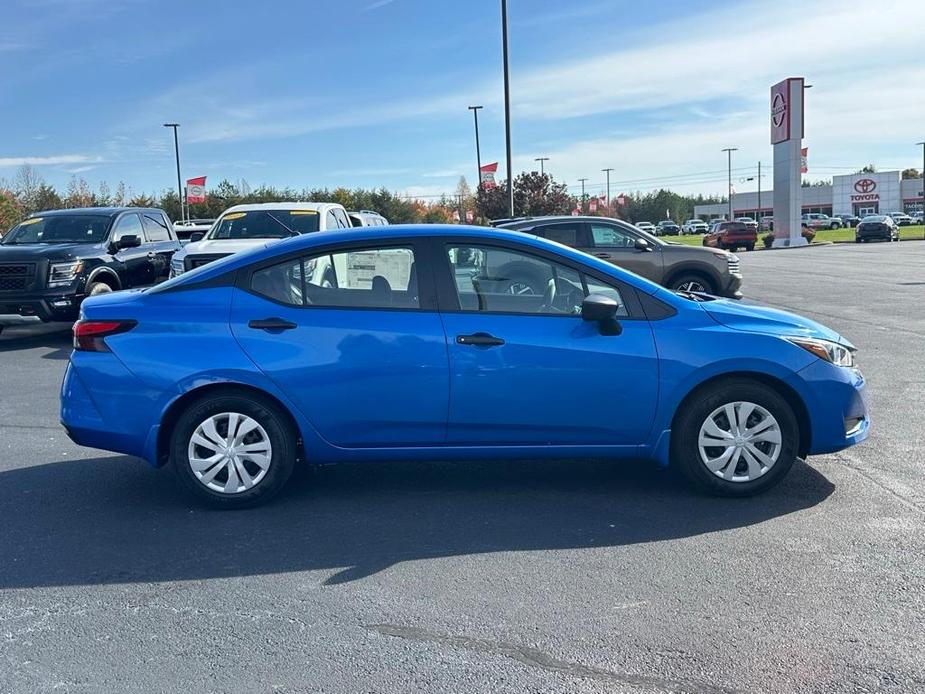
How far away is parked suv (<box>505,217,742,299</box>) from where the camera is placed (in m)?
15.1

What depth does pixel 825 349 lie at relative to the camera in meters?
5.25

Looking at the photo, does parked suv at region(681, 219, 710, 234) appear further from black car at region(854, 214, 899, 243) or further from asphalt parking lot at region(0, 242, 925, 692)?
asphalt parking lot at region(0, 242, 925, 692)

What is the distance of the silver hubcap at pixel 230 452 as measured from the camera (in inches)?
202

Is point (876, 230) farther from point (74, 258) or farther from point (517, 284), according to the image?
point (517, 284)

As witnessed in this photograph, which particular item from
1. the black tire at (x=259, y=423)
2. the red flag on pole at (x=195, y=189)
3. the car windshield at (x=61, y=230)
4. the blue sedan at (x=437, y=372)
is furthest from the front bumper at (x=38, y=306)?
the red flag on pole at (x=195, y=189)

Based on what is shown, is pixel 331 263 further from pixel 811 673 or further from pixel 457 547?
pixel 811 673

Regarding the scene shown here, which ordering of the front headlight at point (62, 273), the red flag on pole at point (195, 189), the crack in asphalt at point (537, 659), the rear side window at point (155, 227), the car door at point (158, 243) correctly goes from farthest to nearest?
the red flag on pole at point (195, 189) < the rear side window at point (155, 227) < the car door at point (158, 243) < the front headlight at point (62, 273) < the crack in asphalt at point (537, 659)

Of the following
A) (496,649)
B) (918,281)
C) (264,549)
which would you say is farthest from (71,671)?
(918,281)

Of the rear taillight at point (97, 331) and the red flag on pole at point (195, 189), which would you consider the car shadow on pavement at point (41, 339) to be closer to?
the rear taillight at point (97, 331)

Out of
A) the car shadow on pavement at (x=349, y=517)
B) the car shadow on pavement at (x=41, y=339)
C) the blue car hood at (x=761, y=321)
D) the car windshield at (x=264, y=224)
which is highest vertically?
the car windshield at (x=264, y=224)

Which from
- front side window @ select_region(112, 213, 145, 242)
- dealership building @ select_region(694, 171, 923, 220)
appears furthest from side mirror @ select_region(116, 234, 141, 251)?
dealership building @ select_region(694, 171, 923, 220)

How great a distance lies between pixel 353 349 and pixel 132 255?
981 centimetres

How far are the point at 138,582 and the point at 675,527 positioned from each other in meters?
2.77

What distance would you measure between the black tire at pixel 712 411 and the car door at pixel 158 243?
11.1m
